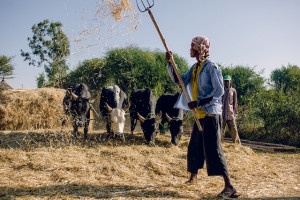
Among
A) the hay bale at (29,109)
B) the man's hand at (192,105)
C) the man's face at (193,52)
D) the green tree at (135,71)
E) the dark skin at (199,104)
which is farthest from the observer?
the green tree at (135,71)

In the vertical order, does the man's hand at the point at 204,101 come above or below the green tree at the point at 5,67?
below

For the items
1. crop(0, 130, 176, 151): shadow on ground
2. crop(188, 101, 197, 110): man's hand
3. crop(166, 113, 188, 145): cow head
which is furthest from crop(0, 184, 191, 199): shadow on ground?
crop(166, 113, 188, 145): cow head

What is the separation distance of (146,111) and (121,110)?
0.99 meters

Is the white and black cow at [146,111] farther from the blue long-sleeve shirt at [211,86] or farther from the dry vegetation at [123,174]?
the blue long-sleeve shirt at [211,86]

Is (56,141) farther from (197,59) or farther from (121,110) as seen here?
(197,59)

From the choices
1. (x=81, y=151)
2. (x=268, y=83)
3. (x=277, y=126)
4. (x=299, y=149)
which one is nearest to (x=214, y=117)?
(x=81, y=151)

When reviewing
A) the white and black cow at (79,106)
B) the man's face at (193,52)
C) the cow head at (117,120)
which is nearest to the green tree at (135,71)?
the white and black cow at (79,106)

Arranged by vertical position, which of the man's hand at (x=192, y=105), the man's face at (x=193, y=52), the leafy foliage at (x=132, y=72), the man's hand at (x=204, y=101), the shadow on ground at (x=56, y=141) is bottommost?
the shadow on ground at (x=56, y=141)

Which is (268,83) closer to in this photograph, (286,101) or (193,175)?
(286,101)

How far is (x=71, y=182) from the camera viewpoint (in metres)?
3.67

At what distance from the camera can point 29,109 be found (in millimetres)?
9242

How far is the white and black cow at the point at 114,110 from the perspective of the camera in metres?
6.57

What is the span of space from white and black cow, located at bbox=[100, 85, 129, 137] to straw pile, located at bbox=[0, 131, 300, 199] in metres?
0.86

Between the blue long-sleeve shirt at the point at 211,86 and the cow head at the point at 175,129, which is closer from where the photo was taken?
the blue long-sleeve shirt at the point at 211,86
